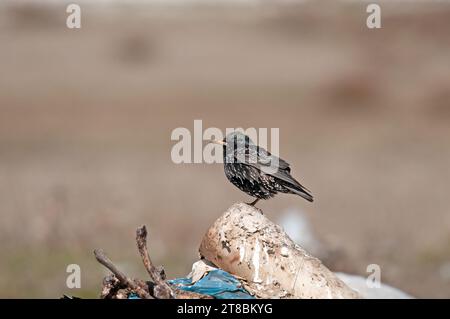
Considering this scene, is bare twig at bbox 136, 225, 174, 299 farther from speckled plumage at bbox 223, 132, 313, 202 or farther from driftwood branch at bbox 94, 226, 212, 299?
speckled plumage at bbox 223, 132, 313, 202

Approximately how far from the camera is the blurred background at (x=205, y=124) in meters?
15.5

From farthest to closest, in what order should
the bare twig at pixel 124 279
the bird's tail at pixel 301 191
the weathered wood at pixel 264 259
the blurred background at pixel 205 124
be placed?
the blurred background at pixel 205 124
the bird's tail at pixel 301 191
the weathered wood at pixel 264 259
the bare twig at pixel 124 279

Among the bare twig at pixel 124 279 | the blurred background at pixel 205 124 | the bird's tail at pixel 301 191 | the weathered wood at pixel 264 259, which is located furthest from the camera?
the blurred background at pixel 205 124

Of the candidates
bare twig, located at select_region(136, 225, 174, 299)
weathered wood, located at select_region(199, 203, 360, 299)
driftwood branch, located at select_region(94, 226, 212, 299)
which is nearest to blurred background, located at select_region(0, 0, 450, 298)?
weathered wood, located at select_region(199, 203, 360, 299)

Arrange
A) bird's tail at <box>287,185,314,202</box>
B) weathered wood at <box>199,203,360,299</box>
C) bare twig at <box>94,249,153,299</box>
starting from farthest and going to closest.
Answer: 1. bird's tail at <box>287,185,314,202</box>
2. weathered wood at <box>199,203,360,299</box>
3. bare twig at <box>94,249,153,299</box>

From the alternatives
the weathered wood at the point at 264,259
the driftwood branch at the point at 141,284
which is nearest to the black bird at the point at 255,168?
the weathered wood at the point at 264,259

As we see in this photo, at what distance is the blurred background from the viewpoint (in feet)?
51.0

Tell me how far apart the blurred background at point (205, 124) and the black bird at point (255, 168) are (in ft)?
15.9

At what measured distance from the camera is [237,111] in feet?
86.0

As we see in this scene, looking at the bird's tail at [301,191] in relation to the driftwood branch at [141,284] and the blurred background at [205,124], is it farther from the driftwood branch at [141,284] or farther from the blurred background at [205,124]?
the blurred background at [205,124]

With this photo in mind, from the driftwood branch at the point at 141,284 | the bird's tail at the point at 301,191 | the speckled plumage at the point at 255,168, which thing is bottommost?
the driftwood branch at the point at 141,284

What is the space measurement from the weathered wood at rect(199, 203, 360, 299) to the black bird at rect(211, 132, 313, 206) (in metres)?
0.52

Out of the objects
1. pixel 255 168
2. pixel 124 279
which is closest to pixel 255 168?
pixel 255 168
